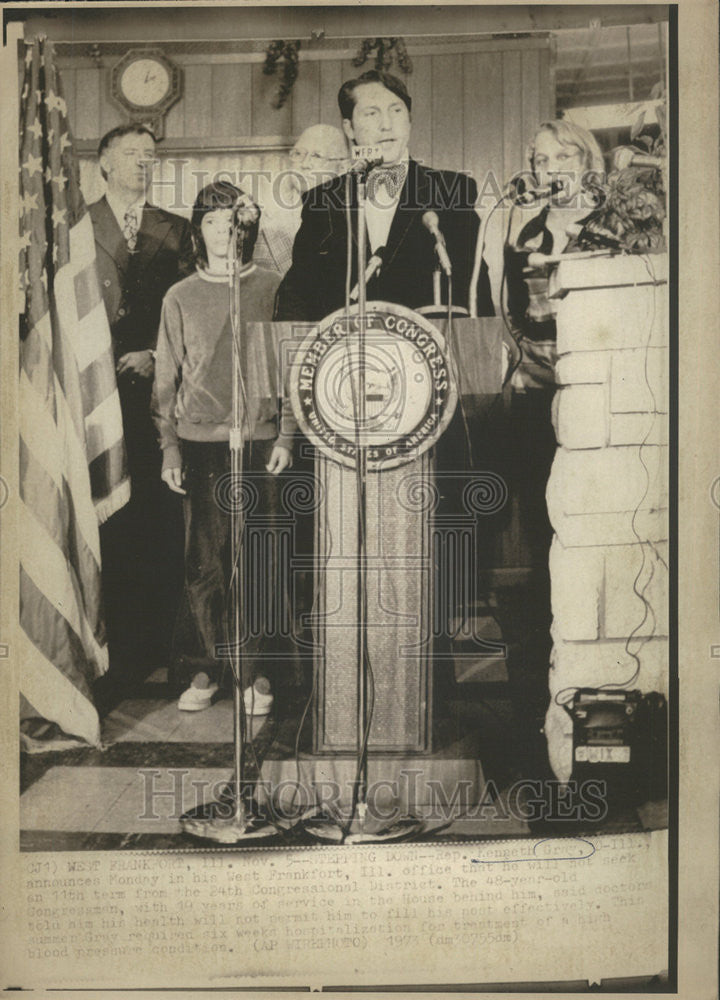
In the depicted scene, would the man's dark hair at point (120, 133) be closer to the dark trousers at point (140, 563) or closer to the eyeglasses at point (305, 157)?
the eyeglasses at point (305, 157)

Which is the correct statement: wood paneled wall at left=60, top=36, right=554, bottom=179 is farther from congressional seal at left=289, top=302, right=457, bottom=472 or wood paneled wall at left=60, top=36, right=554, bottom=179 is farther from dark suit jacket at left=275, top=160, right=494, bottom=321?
congressional seal at left=289, top=302, right=457, bottom=472

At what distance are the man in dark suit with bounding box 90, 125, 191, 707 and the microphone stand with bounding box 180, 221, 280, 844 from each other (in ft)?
0.50

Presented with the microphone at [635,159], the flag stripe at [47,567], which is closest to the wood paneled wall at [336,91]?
the microphone at [635,159]

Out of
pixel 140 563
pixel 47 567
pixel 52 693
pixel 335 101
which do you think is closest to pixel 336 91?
pixel 335 101

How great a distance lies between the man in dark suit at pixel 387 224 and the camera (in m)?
2.41

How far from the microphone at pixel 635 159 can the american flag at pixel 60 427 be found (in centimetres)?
149

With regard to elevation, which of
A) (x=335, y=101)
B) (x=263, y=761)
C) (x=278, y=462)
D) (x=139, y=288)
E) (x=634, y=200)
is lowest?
(x=263, y=761)

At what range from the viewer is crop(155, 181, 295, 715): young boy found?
2.43 metres

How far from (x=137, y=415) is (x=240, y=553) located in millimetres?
481

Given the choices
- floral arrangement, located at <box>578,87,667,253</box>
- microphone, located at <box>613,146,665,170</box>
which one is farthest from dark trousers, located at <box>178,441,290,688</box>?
microphone, located at <box>613,146,665,170</box>

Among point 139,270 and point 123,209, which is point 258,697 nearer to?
point 139,270

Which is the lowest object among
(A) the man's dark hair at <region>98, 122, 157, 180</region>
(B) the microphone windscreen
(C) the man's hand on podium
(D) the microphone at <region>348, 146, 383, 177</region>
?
(C) the man's hand on podium

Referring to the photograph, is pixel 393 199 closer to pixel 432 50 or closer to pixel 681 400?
pixel 432 50

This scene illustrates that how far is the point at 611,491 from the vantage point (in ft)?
7.97
